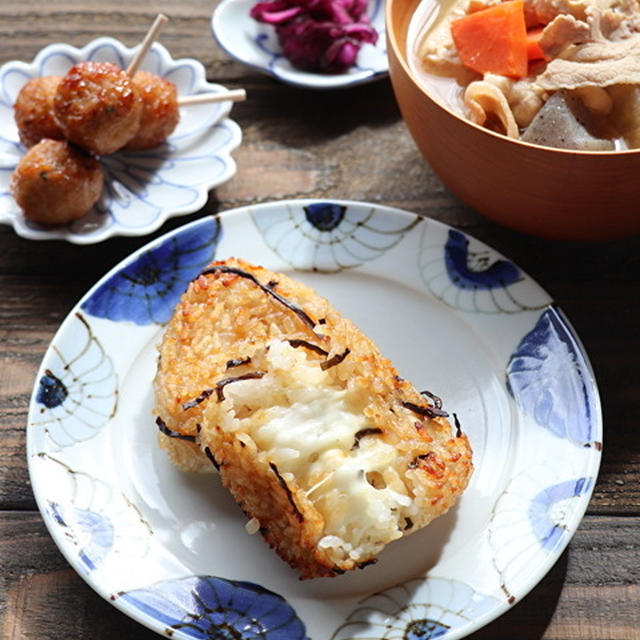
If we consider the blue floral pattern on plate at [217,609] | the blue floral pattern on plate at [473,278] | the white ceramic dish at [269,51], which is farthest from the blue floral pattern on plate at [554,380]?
the white ceramic dish at [269,51]

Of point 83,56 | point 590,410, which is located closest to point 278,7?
point 83,56

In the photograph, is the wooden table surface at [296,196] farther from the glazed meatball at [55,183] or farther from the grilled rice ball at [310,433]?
the grilled rice ball at [310,433]

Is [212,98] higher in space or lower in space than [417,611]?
higher

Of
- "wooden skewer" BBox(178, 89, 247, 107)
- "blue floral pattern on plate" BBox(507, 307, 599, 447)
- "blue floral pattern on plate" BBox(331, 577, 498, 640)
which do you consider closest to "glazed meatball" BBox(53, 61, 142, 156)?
"wooden skewer" BBox(178, 89, 247, 107)

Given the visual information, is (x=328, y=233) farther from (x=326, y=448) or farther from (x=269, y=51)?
(x=269, y=51)

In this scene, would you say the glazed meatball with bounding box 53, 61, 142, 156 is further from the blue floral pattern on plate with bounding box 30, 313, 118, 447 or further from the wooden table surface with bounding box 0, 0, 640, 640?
the blue floral pattern on plate with bounding box 30, 313, 118, 447

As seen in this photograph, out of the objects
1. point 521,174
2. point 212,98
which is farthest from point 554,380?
point 212,98
